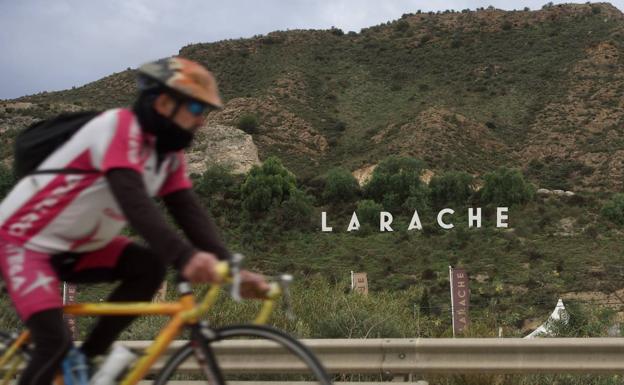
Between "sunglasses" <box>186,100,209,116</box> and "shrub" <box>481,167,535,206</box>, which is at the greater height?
"sunglasses" <box>186,100,209,116</box>

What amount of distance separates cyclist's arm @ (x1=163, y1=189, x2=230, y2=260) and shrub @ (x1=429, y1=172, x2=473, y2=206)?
48.6 meters

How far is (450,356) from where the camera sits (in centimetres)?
462

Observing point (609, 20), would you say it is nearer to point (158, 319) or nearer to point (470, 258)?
point (470, 258)

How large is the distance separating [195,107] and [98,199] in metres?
0.43

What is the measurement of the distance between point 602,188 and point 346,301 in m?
49.4

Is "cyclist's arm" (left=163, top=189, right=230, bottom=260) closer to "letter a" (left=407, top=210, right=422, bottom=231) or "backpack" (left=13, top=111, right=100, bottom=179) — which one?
"backpack" (left=13, top=111, right=100, bottom=179)

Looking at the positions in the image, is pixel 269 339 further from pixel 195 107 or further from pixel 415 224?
pixel 415 224

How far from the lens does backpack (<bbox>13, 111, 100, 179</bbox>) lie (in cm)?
267

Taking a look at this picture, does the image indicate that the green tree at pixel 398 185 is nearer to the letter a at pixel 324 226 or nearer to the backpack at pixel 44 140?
the letter a at pixel 324 226

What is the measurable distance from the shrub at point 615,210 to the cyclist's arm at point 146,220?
4583 centimetres

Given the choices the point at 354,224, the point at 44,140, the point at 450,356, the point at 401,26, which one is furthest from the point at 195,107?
the point at 401,26

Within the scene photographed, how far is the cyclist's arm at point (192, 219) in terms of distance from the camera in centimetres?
289

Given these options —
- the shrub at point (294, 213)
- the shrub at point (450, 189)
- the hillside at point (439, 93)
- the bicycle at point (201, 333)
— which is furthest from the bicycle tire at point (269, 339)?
the hillside at point (439, 93)

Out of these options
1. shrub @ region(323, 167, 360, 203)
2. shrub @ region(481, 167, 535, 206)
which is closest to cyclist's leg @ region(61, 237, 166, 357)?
shrub @ region(481, 167, 535, 206)
